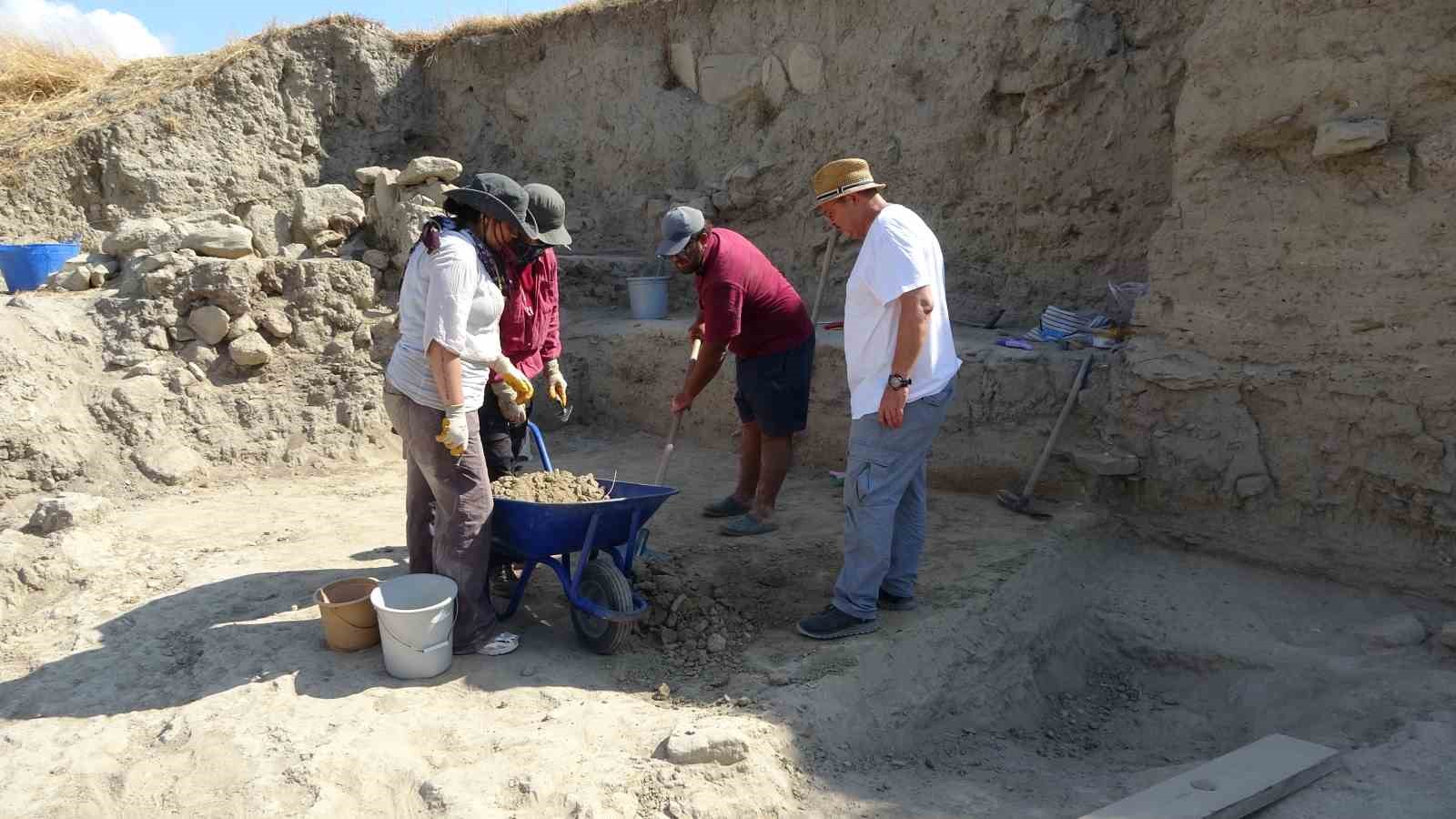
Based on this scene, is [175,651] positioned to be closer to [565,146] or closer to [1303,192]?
[1303,192]

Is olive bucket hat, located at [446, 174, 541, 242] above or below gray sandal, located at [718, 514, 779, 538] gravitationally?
above

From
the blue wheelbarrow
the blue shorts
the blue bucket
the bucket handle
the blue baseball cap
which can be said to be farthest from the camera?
the blue bucket

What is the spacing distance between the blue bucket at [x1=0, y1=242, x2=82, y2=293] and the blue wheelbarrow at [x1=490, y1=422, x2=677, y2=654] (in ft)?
15.6

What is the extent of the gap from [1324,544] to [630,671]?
3.01 meters

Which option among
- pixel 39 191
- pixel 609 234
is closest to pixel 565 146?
pixel 609 234

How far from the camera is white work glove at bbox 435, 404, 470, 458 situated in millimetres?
3223

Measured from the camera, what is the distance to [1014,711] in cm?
355

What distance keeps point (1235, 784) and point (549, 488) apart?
7.90ft

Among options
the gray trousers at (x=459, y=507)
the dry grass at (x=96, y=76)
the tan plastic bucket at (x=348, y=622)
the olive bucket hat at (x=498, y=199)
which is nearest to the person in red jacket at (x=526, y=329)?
the olive bucket hat at (x=498, y=199)

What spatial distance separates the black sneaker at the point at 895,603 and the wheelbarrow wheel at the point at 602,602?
1013mm

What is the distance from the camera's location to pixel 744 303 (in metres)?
4.52

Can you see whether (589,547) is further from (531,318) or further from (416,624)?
(531,318)

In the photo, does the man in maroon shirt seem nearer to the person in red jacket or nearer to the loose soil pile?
the person in red jacket

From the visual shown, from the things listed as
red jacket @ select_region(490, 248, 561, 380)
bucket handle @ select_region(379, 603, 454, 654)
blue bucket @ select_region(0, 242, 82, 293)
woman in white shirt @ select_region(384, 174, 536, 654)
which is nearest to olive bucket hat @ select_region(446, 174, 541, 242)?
woman in white shirt @ select_region(384, 174, 536, 654)
